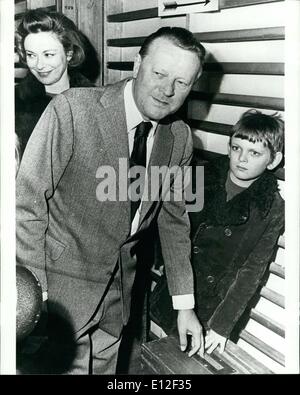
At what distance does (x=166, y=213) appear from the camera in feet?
5.87

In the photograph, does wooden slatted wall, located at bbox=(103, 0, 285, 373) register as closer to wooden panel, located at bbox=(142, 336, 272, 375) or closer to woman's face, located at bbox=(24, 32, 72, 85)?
wooden panel, located at bbox=(142, 336, 272, 375)

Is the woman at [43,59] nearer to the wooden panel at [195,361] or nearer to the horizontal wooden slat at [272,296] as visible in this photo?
the wooden panel at [195,361]

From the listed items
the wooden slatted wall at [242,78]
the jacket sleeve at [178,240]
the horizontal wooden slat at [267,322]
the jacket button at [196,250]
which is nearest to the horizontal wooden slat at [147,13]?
the wooden slatted wall at [242,78]

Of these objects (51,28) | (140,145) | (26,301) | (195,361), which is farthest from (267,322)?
(51,28)

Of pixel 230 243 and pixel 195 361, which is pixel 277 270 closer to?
pixel 230 243

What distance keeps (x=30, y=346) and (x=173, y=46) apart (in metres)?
1.39

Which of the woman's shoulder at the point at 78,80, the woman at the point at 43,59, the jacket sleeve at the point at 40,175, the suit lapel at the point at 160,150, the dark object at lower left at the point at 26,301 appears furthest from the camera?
the woman's shoulder at the point at 78,80

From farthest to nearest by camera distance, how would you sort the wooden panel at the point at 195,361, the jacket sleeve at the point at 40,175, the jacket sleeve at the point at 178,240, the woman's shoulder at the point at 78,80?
the woman's shoulder at the point at 78,80 → the jacket sleeve at the point at 178,240 → the wooden panel at the point at 195,361 → the jacket sleeve at the point at 40,175

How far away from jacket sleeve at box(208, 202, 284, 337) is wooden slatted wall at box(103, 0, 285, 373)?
0.06 meters

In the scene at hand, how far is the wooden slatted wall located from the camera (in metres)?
1.52

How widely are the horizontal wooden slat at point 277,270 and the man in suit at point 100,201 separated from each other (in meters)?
0.34

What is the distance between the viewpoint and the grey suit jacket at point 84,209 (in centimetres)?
148
